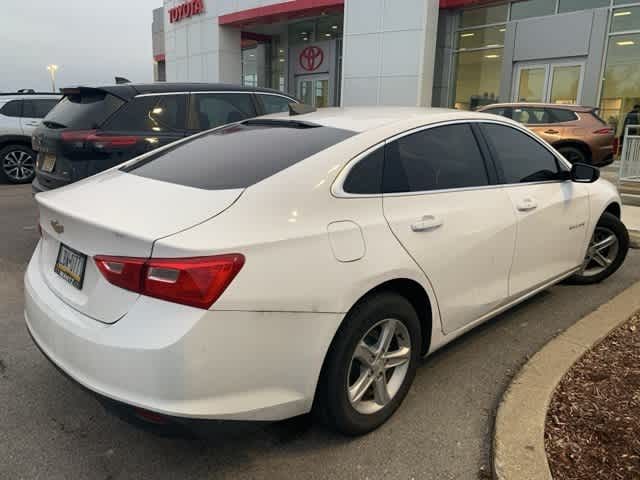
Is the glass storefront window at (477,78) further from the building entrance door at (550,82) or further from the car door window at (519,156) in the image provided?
the car door window at (519,156)

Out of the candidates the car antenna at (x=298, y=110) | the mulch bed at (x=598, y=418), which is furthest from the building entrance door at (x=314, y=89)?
the mulch bed at (x=598, y=418)

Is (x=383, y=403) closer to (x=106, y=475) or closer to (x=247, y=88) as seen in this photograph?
(x=106, y=475)

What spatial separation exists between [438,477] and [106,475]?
4.84ft

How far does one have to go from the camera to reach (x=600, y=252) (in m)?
4.77

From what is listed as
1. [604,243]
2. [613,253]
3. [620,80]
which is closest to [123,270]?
[604,243]

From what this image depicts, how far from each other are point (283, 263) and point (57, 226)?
1.17 m

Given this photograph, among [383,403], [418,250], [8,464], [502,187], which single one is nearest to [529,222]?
[502,187]

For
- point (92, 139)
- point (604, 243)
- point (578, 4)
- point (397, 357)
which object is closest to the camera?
point (397, 357)

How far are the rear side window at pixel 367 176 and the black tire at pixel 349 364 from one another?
503mm

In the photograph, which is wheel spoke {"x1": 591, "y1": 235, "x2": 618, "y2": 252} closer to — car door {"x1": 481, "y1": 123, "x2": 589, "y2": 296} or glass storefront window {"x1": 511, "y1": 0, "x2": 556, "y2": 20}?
car door {"x1": 481, "y1": 123, "x2": 589, "y2": 296}

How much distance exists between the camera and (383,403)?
267 cm

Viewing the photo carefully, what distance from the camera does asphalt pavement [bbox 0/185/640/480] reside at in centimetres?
238

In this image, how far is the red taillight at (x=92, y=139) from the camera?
5363 mm

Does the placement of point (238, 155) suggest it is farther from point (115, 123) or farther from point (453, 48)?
point (453, 48)
